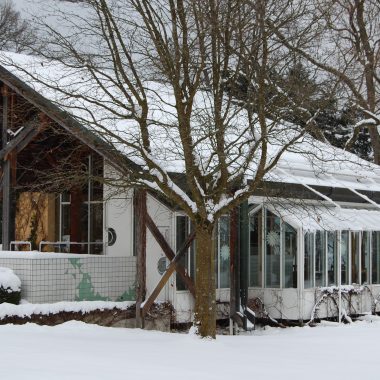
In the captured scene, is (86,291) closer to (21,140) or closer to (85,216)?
(21,140)

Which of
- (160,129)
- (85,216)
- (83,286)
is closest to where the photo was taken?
(83,286)

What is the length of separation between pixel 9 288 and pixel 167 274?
9.28ft

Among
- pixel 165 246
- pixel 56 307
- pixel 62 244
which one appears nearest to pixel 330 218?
pixel 165 246

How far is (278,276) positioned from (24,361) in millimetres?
7923

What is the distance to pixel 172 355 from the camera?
1102 centimetres

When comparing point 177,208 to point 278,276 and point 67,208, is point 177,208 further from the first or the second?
point 67,208

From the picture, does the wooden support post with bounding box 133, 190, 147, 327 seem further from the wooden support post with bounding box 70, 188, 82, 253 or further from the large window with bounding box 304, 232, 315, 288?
the wooden support post with bounding box 70, 188, 82, 253

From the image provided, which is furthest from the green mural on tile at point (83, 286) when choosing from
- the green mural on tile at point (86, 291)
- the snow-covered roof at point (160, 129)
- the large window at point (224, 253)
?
the large window at point (224, 253)

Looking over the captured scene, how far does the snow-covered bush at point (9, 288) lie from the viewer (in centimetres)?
1362

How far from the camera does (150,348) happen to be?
11.7m

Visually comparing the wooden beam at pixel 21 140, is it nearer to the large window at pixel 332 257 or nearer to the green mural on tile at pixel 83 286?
the green mural on tile at pixel 83 286

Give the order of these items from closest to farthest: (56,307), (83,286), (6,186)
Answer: (56,307) → (83,286) → (6,186)

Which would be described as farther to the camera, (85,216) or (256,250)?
(85,216)

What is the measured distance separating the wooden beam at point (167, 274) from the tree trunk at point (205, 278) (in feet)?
6.91
